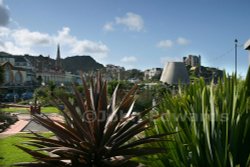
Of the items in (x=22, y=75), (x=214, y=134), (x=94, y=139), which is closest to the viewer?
(x=214, y=134)

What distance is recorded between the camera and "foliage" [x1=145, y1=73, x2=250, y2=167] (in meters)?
2.71

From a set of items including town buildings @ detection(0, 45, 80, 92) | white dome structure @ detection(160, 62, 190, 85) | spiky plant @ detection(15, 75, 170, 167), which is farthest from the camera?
town buildings @ detection(0, 45, 80, 92)

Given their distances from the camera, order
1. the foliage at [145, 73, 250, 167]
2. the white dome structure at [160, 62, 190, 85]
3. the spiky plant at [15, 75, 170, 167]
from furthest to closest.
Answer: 1. the white dome structure at [160, 62, 190, 85]
2. the spiky plant at [15, 75, 170, 167]
3. the foliage at [145, 73, 250, 167]

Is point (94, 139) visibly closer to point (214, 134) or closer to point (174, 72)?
point (214, 134)

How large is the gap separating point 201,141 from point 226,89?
59 centimetres

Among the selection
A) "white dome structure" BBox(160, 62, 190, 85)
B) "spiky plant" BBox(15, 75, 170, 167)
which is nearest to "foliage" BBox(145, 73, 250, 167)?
"spiky plant" BBox(15, 75, 170, 167)

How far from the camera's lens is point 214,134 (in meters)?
2.77

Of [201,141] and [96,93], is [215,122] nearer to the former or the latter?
[201,141]

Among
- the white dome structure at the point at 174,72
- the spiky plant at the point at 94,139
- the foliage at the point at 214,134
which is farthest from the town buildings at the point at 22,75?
the foliage at the point at 214,134

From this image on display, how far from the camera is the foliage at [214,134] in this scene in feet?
8.91

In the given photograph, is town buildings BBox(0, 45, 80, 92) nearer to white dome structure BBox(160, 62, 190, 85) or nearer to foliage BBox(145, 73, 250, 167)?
white dome structure BBox(160, 62, 190, 85)

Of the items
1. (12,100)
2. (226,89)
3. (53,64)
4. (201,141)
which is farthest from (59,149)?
(53,64)

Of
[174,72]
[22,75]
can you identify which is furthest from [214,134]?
[22,75]

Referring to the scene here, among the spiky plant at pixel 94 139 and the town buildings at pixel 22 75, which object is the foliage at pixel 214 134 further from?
the town buildings at pixel 22 75
